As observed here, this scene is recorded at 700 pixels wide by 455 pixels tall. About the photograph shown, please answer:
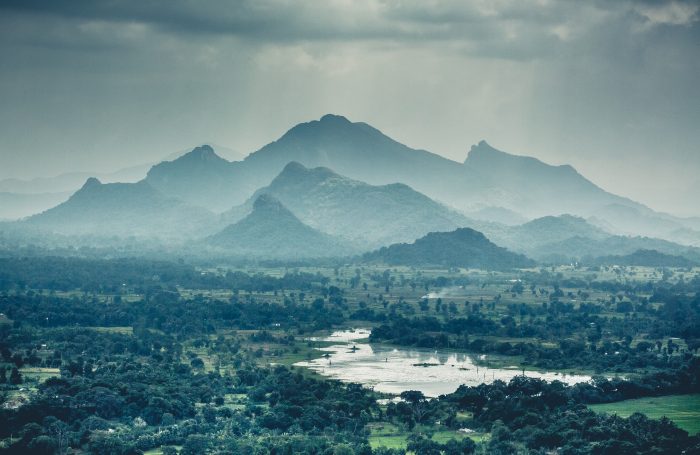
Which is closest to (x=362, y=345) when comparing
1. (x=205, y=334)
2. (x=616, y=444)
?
(x=205, y=334)

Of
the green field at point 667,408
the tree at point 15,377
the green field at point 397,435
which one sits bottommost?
the green field at point 397,435

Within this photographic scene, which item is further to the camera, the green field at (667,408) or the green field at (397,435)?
the green field at (667,408)

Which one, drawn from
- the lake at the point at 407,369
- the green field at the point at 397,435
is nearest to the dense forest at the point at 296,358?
the green field at the point at 397,435

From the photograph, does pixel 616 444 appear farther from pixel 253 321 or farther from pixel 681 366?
pixel 253 321

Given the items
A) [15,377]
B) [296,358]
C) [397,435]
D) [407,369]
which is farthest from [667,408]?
[15,377]

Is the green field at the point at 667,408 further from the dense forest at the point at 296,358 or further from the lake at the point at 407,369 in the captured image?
the lake at the point at 407,369

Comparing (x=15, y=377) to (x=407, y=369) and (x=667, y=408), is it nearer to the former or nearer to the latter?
(x=407, y=369)

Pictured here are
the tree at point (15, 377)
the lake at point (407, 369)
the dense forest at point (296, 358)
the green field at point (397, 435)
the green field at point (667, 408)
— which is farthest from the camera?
the lake at point (407, 369)
